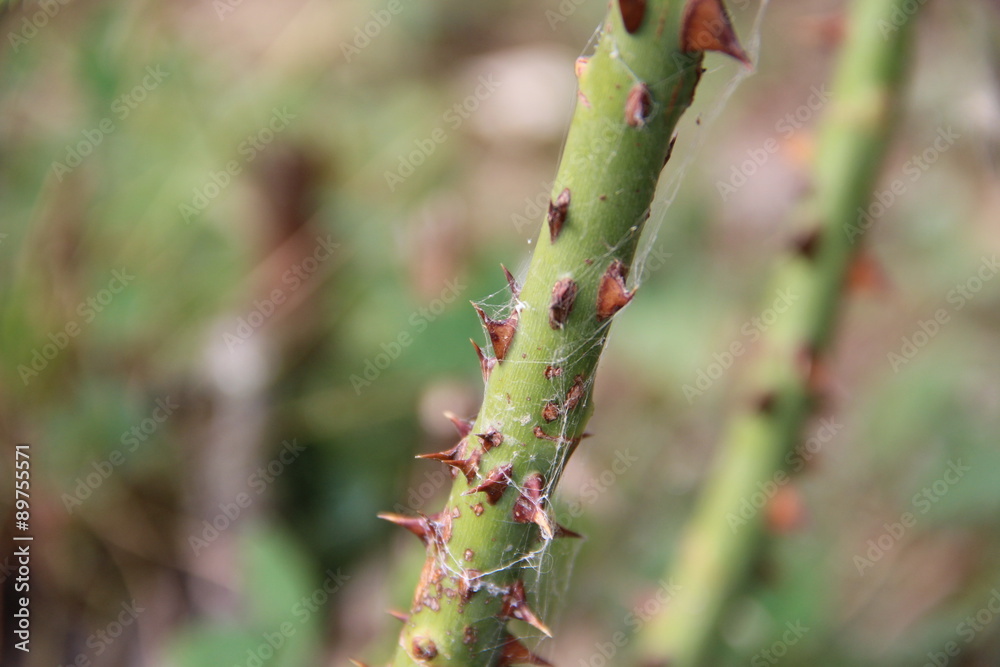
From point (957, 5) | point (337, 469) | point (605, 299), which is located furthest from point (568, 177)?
point (337, 469)

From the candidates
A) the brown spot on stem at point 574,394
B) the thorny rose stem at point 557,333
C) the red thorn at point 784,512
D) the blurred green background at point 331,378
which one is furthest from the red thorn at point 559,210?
the blurred green background at point 331,378

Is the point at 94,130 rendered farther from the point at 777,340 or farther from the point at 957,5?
the point at 957,5

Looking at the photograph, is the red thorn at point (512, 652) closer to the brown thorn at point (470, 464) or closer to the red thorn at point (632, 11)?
the brown thorn at point (470, 464)

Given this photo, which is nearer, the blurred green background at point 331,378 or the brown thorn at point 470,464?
the brown thorn at point 470,464

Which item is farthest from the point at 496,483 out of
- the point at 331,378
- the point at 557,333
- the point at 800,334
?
the point at 331,378

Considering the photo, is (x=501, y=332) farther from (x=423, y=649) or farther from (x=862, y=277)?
(x=862, y=277)

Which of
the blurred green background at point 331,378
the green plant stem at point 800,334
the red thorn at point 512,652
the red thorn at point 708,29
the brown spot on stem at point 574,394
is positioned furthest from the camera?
the blurred green background at point 331,378
